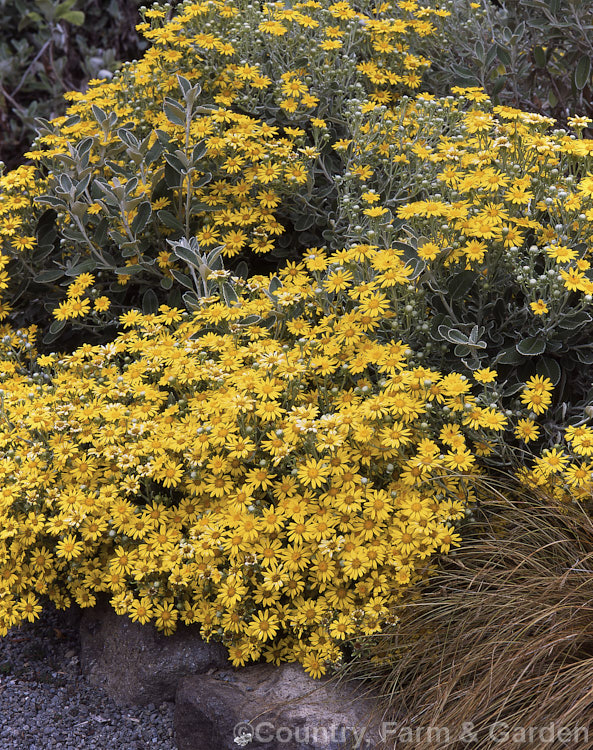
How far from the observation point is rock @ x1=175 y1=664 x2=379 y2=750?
2238 millimetres

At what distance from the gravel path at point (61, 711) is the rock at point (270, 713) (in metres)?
0.16

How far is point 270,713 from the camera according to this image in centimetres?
231

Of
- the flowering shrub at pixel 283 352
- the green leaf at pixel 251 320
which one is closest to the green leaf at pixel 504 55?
the flowering shrub at pixel 283 352

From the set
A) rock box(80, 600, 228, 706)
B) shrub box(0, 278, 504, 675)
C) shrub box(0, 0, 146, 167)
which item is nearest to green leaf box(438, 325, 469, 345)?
shrub box(0, 278, 504, 675)

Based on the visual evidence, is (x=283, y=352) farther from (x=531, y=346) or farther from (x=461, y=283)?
(x=531, y=346)

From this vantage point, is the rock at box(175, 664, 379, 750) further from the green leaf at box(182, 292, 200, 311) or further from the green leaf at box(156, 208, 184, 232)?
the green leaf at box(156, 208, 184, 232)

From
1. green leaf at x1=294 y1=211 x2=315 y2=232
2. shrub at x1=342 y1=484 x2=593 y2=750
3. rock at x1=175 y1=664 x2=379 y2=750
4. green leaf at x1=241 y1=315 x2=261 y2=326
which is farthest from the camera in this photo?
green leaf at x1=294 y1=211 x2=315 y2=232

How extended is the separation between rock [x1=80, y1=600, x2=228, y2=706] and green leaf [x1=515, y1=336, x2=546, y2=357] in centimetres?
131

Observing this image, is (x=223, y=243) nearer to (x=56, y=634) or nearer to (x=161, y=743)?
(x=56, y=634)

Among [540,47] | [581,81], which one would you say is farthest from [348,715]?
[540,47]

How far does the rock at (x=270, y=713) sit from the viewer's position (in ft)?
7.34

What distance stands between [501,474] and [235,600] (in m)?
1.00

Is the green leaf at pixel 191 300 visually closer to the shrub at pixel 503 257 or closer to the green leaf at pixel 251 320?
the green leaf at pixel 251 320

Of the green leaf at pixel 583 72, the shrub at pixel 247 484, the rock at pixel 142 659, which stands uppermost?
the green leaf at pixel 583 72
